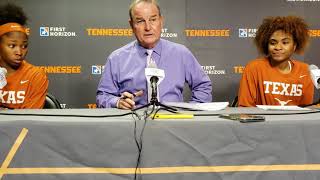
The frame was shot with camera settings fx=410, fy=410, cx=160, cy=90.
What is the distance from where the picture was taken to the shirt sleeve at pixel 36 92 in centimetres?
259

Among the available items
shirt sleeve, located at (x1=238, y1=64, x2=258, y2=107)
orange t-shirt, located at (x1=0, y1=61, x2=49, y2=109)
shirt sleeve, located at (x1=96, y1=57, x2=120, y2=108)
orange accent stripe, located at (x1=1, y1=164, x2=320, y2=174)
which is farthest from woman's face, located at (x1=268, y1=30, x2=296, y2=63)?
orange t-shirt, located at (x1=0, y1=61, x2=49, y2=109)

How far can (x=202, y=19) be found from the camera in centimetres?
435

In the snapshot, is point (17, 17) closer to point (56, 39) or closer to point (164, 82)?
point (164, 82)

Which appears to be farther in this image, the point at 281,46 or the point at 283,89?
the point at 281,46

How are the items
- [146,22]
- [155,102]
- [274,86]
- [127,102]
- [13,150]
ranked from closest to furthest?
[13,150], [155,102], [127,102], [146,22], [274,86]

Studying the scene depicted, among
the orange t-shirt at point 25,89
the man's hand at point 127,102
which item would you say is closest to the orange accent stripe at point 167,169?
the man's hand at point 127,102

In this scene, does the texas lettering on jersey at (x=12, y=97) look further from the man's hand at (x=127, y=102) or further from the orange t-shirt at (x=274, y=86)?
the orange t-shirt at (x=274, y=86)

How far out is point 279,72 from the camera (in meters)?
2.77

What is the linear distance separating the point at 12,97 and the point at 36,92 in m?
0.15

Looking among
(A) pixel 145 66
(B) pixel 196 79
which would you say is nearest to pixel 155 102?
(A) pixel 145 66

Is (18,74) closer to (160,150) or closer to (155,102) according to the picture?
(155,102)

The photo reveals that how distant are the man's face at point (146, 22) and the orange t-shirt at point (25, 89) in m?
0.73

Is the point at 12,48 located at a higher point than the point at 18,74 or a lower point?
higher

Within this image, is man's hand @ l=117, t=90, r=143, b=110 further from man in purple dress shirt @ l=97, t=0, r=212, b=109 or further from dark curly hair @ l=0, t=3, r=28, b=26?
dark curly hair @ l=0, t=3, r=28, b=26
